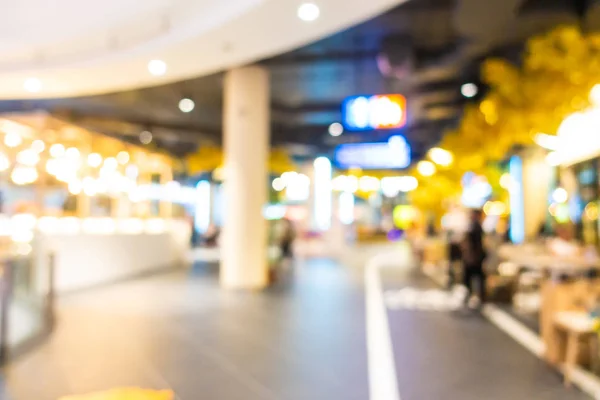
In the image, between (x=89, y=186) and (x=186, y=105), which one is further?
(x=89, y=186)

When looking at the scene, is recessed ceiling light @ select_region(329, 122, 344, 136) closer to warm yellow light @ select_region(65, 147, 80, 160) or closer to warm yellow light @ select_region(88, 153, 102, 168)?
warm yellow light @ select_region(88, 153, 102, 168)

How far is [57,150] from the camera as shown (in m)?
12.1

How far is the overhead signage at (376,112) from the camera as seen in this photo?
10.3 metres

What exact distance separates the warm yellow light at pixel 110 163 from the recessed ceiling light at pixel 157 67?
19.7 ft

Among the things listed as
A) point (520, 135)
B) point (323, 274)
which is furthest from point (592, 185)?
point (323, 274)

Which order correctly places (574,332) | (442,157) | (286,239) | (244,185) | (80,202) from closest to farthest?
1. (574,332)
2. (244,185)
3. (80,202)
4. (442,157)
5. (286,239)

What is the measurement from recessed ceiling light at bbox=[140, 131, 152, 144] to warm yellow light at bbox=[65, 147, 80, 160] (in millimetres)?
2804

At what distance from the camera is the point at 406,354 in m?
4.81

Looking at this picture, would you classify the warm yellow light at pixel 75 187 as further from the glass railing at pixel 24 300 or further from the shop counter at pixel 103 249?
the glass railing at pixel 24 300

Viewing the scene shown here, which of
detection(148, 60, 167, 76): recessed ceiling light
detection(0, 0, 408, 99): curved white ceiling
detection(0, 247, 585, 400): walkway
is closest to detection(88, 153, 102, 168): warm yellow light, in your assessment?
detection(0, 0, 408, 99): curved white ceiling

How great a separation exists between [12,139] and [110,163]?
2.76 m

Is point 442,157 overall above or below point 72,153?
below

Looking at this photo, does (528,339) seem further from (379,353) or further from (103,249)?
(103,249)

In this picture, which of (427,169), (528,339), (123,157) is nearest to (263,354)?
(528,339)
